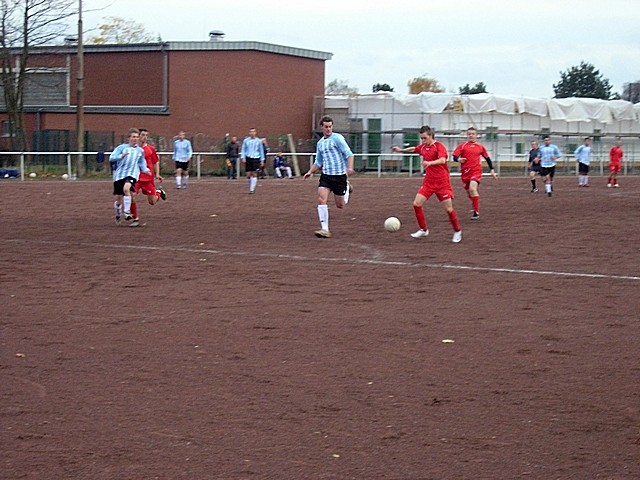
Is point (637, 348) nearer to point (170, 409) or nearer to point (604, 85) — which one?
point (170, 409)

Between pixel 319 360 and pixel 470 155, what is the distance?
1382cm

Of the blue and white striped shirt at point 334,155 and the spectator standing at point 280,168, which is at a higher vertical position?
the blue and white striped shirt at point 334,155

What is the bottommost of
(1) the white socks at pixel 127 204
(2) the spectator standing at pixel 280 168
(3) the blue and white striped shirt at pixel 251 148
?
(1) the white socks at pixel 127 204

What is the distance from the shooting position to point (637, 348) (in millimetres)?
7965

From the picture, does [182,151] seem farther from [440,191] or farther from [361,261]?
[361,261]

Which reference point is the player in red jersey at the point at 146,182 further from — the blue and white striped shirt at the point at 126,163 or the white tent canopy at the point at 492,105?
the white tent canopy at the point at 492,105

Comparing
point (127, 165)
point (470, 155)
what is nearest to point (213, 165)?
point (470, 155)

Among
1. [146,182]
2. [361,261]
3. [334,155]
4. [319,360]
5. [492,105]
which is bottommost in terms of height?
[319,360]

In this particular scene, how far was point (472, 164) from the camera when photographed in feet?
67.2

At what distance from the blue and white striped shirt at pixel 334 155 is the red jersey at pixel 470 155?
4260 millimetres

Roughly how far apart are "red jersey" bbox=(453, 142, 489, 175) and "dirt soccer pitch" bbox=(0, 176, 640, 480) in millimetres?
4926

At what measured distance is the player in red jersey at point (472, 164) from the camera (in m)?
20.3

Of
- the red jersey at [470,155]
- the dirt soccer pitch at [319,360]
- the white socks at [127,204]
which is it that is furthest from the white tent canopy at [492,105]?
the dirt soccer pitch at [319,360]

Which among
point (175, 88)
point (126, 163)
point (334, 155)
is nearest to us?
point (334, 155)
